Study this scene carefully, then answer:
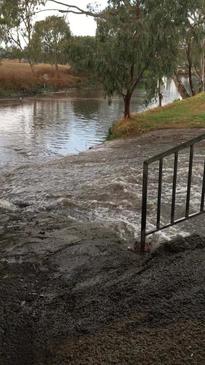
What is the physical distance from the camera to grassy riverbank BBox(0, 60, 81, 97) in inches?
2031

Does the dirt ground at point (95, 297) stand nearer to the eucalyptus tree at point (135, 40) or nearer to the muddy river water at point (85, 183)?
the muddy river water at point (85, 183)

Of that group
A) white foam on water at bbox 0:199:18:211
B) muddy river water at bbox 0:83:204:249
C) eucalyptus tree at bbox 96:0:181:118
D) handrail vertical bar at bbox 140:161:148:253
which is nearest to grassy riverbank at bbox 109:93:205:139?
muddy river water at bbox 0:83:204:249

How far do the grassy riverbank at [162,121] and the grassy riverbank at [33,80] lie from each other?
29.8 metres

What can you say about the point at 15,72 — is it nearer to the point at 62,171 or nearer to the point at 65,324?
the point at 62,171

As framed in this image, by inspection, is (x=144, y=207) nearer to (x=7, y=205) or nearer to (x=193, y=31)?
(x=7, y=205)

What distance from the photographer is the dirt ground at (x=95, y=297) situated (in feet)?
12.0

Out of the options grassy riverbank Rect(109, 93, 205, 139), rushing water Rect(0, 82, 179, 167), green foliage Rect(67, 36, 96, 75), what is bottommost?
rushing water Rect(0, 82, 179, 167)

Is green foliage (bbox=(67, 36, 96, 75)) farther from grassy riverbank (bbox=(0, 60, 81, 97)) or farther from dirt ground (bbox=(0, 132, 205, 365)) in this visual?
grassy riverbank (bbox=(0, 60, 81, 97))

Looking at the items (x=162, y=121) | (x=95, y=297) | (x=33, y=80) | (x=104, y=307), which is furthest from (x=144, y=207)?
(x=33, y=80)

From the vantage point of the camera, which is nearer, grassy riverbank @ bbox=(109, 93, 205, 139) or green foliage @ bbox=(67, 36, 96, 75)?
grassy riverbank @ bbox=(109, 93, 205, 139)

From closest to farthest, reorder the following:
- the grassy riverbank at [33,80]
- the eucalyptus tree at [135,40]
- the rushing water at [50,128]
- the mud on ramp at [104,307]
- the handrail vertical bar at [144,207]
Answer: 1. the mud on ramp at [104,307]
2. the handrail vertical bar at [144,207]
3. the rushing water at [50,128]
4. the eucalyptus tree at [135,40]
5. the grassy riverbank at [33,80]

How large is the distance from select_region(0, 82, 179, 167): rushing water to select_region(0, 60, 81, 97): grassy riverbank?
12.7 metres

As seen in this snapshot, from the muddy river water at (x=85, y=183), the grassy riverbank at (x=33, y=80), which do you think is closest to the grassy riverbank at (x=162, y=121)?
the muddy river water at (x=85, y=183)

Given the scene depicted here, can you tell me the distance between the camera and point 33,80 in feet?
187
